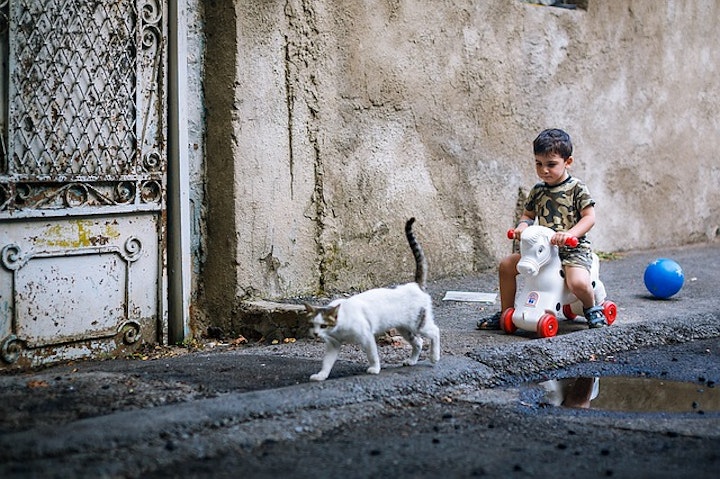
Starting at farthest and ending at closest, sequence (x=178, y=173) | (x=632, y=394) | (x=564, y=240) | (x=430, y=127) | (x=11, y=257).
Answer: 1. (x=430, y=127)
2. (x=178, y=173)
3. (x=564, y=240)
4. (x=11, y=257)
5. (x=632, y=394)

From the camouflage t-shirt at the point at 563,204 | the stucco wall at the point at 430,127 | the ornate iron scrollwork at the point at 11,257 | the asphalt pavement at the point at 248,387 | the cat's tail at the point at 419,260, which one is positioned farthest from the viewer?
the stucco wall at the point at 430,127

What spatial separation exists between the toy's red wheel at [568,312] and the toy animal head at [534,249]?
1.81ft

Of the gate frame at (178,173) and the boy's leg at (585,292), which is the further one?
the gate frame at (178,173)

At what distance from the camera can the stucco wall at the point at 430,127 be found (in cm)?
584

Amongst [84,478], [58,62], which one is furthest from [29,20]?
[84,478]

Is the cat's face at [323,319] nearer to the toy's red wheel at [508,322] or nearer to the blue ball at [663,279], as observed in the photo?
the toy's red wheel at [508,322]

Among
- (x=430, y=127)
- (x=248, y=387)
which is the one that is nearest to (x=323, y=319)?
(x=248, y=387)

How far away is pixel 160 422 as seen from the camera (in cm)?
357

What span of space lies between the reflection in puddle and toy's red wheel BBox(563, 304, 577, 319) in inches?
35.3

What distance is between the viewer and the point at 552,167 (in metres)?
5.43

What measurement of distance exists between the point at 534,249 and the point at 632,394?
101cm

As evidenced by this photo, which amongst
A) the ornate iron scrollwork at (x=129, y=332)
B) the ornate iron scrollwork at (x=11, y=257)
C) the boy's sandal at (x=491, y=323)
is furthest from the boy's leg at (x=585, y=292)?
the ornate iron scrollwork at (x=11, y=257)

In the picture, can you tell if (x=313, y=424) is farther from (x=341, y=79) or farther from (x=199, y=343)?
(x=341, y=79)

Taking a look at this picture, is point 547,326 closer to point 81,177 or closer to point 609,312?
point 609,312
